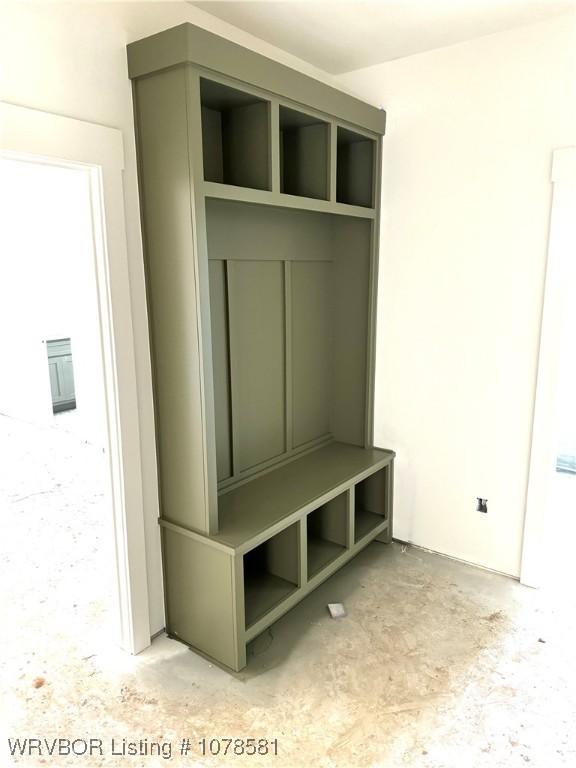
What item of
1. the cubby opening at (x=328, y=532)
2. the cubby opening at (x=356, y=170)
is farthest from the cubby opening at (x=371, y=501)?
the cubby opening at (x=356, y=170)

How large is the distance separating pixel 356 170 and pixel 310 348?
1.08 meters

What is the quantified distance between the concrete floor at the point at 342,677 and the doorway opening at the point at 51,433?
0.07 ft

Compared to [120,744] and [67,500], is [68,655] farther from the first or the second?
[67,500]

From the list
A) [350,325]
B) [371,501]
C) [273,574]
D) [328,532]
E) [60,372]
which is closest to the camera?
[273,574]

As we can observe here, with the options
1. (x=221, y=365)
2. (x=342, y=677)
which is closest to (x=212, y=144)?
(x=221, y=365)

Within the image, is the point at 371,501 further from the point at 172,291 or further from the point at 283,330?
the point at 172,291

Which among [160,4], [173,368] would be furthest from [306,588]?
[160,4]

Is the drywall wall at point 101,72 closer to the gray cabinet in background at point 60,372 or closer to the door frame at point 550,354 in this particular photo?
the door frame at point 550,354

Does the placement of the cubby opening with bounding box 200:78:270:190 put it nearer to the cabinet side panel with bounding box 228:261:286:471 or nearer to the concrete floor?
the cabinet side panel with bounding box 228:261:286:471

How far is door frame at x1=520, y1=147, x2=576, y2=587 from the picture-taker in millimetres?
2629

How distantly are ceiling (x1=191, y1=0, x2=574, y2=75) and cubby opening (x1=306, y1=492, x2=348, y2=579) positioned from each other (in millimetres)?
2310

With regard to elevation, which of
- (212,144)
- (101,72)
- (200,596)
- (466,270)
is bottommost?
(200,596)

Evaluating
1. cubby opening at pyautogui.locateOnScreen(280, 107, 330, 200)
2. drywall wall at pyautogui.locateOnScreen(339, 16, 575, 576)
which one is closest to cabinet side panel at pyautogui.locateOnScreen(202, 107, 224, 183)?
cubby opening at pyautogui.locateOnScreen(280, 107, 330, 200)

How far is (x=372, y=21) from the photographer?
2.53 m
